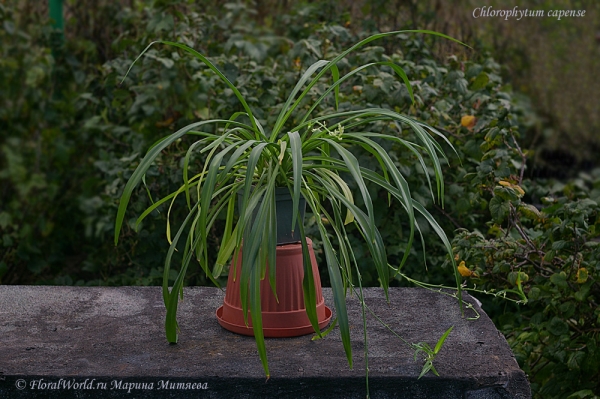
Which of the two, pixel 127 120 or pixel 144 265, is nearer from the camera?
pixel 144 265

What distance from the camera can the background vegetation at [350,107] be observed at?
2.32m

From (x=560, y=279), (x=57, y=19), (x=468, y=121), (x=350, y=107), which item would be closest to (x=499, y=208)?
(x=560, y=279)

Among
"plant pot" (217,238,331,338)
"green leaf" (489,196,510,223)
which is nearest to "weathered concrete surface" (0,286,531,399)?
"plant pot" (217,238,331,338)

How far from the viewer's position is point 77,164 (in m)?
4.13

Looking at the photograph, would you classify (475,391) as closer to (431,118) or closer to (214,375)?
(214,375)

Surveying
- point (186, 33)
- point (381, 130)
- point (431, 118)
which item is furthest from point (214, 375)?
point (186, 33)

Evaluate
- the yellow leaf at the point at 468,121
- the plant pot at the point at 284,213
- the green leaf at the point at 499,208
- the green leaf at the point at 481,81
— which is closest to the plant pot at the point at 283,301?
the plant pot at the point at 284,213

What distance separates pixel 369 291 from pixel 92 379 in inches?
35.7

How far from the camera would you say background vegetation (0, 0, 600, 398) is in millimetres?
2316

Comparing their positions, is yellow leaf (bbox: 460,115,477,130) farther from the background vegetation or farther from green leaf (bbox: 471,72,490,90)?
green leaf (bbox: 471,72,490,90)

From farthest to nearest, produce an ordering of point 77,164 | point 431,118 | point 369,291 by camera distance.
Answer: point 77,164, point 431,118, point 369,291

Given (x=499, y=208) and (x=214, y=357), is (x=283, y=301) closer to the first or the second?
(x=214, y=357)

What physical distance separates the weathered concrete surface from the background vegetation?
0.41 metres

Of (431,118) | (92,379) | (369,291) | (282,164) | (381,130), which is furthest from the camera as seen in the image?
(431,118)
